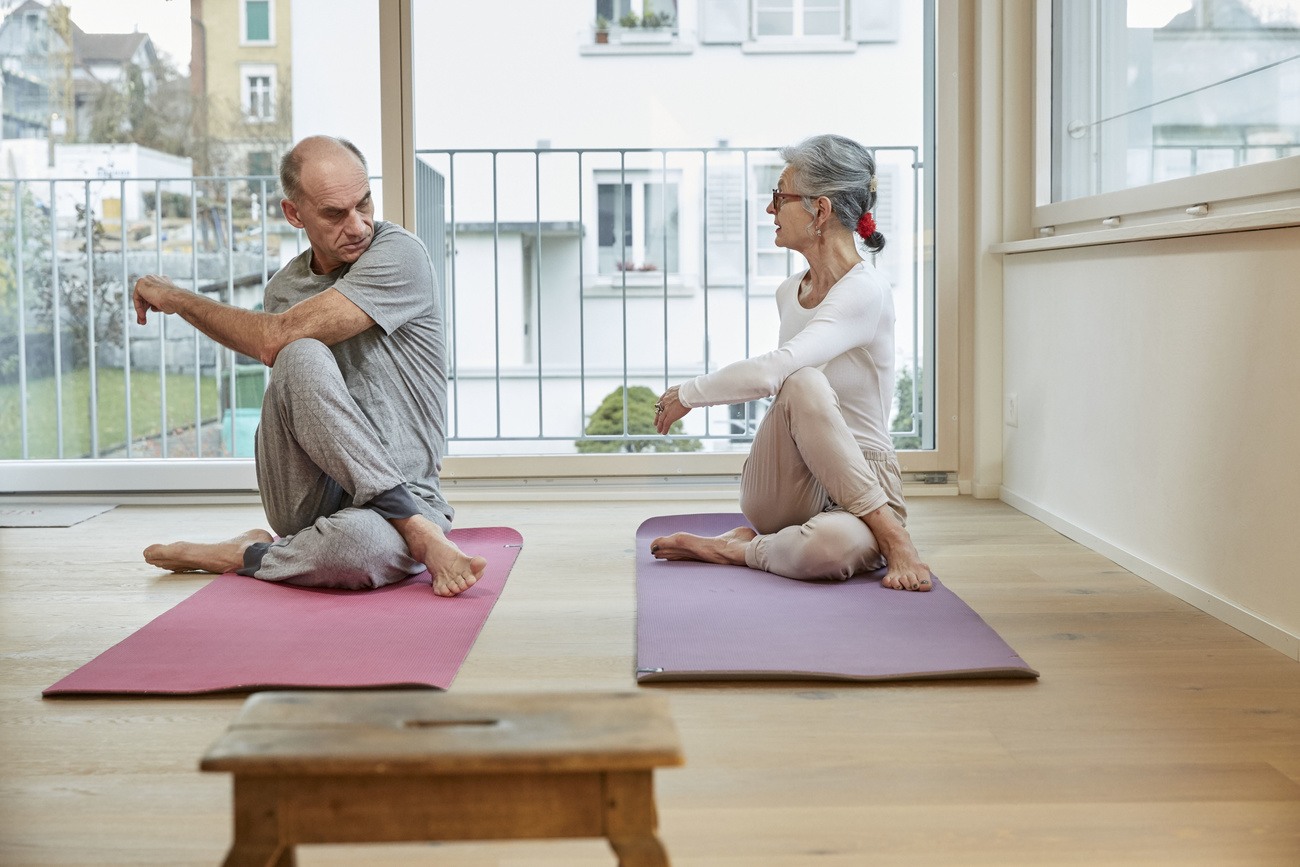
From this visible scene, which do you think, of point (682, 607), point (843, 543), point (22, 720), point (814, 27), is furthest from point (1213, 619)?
point (814, 27)

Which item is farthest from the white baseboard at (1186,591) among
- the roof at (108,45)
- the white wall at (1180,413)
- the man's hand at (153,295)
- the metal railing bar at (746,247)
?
the roof at (108,45)

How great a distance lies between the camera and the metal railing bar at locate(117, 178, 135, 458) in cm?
394

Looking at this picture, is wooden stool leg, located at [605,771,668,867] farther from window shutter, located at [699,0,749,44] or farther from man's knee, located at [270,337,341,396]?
window shutter, located at [699,0,749,44]

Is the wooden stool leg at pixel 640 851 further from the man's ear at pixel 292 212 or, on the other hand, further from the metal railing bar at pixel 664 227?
the metal railing bar at pixel 664 227

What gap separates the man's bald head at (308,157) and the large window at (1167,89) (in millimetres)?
1694

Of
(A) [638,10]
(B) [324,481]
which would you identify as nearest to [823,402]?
(B) [324,481]

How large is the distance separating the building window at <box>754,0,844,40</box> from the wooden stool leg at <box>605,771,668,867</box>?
310cm

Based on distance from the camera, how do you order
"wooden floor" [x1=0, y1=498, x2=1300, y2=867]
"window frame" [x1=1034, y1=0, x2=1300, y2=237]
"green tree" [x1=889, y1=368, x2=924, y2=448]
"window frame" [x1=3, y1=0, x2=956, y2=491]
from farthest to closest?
"green tree" [x1=889, y1=368, x2=924, y2=448]
"window frame" [x1=3, y1=0, x2=956, y2=491]
"window frame" [x1=1034, y1=0, x2=1300, y2=237]
"wooden floor" [x1=0, y1=498, x2=1300, y2=867]

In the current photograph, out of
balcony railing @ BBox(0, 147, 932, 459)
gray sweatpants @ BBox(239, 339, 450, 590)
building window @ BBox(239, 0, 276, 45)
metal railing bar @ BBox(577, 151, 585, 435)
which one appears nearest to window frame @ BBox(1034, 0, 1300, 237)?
balcony railing @ BBox(0, 147, 932, 459)

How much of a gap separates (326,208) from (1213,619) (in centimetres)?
183

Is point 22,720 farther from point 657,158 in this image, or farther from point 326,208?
point 657,158

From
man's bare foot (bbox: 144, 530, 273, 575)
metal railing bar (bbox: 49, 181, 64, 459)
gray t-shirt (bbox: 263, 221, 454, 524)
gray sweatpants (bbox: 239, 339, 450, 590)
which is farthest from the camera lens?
metal railing bar (bbox: 49, 181, 64, 459)

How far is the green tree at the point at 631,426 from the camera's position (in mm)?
3934

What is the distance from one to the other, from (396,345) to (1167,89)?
1723 mm
